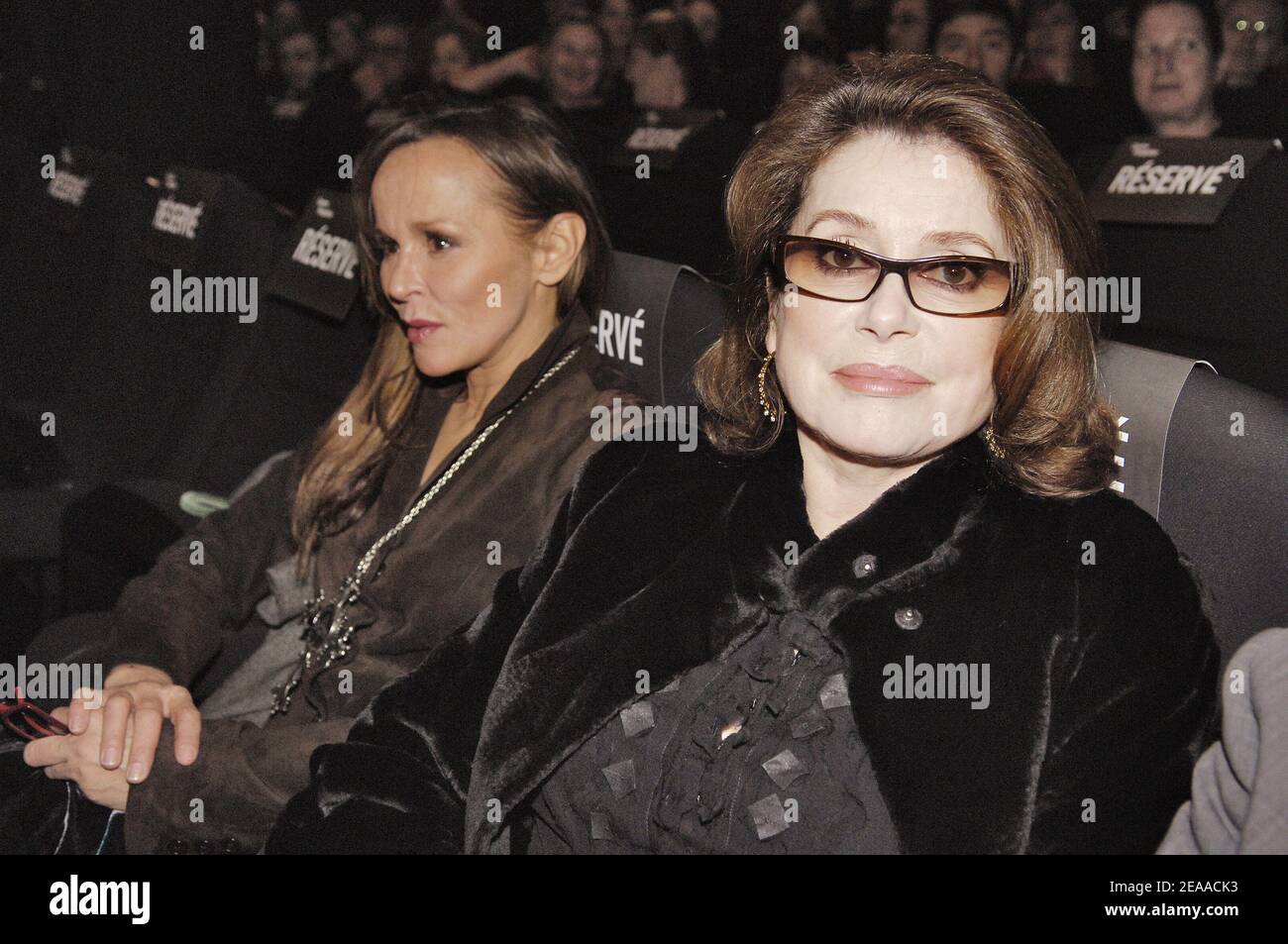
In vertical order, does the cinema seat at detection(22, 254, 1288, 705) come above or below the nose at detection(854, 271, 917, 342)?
below

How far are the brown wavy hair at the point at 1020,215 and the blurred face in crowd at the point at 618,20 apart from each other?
2.84 metres

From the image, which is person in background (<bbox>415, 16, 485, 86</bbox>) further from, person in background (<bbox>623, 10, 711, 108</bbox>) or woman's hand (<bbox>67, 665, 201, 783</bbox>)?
woman's hand (<bbox>67, 665, 201, 783</bbox>)

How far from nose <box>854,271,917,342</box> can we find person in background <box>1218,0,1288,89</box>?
1856 millimetres

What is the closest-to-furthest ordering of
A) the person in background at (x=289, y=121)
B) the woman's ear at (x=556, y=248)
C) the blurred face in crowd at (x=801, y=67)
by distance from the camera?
the woman's ear at (x=556, y=248) < the blurred face in crowd at (x=801, y=67) < the person in background at (x=289, y=121)

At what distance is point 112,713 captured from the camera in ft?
4.78

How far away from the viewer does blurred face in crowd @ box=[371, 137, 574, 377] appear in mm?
1638

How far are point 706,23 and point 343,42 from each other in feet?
5.78

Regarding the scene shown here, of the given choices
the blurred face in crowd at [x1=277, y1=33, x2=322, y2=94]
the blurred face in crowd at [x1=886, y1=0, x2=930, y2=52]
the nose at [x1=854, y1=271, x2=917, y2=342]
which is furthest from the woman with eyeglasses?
the blurred face in crowd at [x1=277, y1=33, x2=322, y2=94]

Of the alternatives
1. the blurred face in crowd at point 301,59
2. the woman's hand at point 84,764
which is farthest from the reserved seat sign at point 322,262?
the blurred face in crowd at point 301,59

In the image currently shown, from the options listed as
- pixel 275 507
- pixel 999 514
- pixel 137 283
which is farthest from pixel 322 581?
pixel 137 283

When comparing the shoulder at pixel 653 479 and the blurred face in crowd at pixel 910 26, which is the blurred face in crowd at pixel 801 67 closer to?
the blurred face in crowd at pixel 910 26

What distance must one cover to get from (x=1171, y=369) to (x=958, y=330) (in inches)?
9.6

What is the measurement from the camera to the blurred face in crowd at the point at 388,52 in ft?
15.0

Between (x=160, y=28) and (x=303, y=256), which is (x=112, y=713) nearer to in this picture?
(x=303, y=256)
